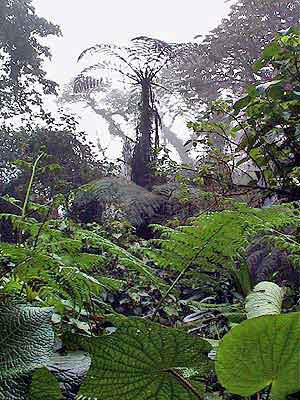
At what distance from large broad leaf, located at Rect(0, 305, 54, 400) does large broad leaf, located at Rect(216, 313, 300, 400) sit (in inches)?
3.8

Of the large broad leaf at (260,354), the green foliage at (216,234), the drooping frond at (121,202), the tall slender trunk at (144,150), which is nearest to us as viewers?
the large broad leaf at (260,354)

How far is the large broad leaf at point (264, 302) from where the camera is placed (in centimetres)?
46

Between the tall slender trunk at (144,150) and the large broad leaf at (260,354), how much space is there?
3661mm

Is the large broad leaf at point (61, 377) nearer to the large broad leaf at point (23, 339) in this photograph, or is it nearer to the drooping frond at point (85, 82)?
the large broad leaf at point (23, 339)

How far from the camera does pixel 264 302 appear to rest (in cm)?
50

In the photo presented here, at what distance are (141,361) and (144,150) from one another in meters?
3.78

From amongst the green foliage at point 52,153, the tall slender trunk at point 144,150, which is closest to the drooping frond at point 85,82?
the green foliage at point 52,153

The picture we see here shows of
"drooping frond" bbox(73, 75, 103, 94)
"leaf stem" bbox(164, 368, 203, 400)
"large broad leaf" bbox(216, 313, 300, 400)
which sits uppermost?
"drooping frond" bbox(73, 75, 103, 94)

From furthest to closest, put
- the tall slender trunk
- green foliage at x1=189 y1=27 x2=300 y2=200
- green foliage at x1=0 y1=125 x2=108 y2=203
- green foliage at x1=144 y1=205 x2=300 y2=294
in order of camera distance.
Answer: green foliage at x1=0 y1=125 x2=108 y2=203, the tall slender trunk, green foliage at x1=189 y1=27 x2=300 y2=200, green foliage at x1=144 y1=205 x2=300 y2=294

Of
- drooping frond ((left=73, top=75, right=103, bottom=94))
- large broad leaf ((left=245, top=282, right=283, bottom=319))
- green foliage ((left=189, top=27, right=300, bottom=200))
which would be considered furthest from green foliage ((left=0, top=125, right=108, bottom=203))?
large broad leaf ((left=245, top=282, right=283, bottom=319))

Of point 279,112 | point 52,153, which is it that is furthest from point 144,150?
point 279,112

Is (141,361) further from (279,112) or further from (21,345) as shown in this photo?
(279,112)

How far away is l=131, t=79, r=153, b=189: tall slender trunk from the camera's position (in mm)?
4004

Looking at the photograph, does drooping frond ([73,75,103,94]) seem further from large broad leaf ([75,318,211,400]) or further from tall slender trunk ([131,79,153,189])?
large broad leaf ([75,318,211,400])
